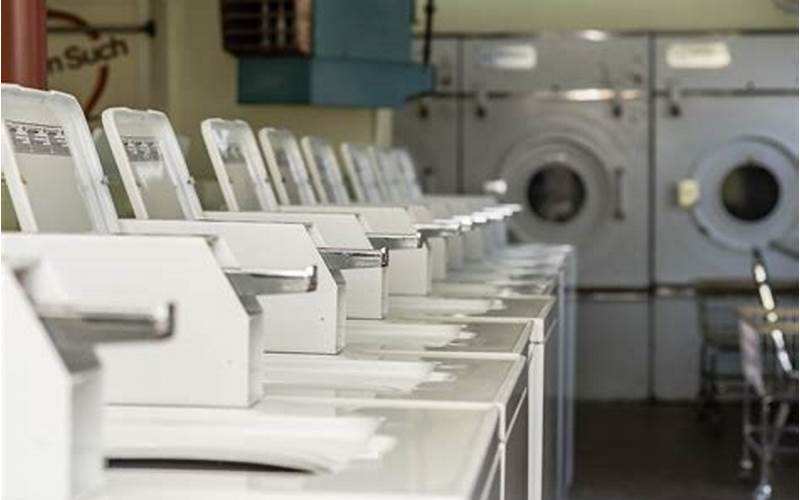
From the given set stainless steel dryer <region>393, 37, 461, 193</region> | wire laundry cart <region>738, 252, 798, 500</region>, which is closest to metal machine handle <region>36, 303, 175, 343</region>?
wire laundry cart <region>738, 252, 798, 500</region>

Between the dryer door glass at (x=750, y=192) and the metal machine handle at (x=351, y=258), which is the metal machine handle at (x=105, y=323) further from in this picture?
the dryer door glass at (x=750, y=192)

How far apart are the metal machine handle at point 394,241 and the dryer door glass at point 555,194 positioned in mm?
6369

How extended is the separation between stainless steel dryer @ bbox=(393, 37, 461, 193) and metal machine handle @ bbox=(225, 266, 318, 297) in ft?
25.4

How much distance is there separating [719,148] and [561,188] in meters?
1.09

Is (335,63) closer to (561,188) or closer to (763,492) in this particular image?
(763,492)

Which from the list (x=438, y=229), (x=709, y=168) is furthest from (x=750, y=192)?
(x=438, y=229)

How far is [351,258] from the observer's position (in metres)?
3.56

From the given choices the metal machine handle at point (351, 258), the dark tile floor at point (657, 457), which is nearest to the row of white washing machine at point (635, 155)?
the dark tile floor at point (657, 457)

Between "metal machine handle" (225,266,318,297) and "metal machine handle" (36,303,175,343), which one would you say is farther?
"metal machine handle" (225,266,318,297)

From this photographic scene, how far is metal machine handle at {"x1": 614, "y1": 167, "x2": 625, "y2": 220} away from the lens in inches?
410

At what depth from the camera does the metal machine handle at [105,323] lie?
195 cm

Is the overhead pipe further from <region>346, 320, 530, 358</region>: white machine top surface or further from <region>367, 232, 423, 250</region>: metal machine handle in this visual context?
<region>346, 320, 530, 358</region>: white machine top surface

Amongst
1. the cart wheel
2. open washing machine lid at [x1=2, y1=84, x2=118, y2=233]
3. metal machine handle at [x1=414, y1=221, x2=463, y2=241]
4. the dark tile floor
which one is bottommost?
A: the dark tile floor

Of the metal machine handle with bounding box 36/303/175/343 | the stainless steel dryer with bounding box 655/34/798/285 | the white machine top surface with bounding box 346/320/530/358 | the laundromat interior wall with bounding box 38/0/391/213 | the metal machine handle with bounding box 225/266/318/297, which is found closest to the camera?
the metal machine handle with bounding box 36/303/175/343
